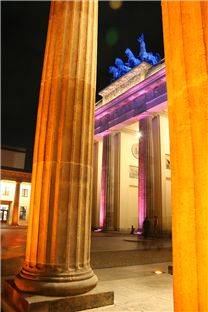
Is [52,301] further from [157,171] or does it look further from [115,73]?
[115,73]

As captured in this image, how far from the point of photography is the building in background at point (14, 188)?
3325 cm

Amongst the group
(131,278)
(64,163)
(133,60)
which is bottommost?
(131,278)

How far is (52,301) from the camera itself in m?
3.57

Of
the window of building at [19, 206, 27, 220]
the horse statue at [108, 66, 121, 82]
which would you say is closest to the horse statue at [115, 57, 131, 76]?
the horse statue at [108, 66, 121, 82]

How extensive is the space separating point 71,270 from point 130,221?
22140mm

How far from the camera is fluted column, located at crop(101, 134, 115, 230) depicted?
24.8 meters

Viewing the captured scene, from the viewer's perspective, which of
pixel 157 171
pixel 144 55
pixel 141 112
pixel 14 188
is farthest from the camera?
pixel 14 188

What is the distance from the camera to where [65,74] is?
15.2ft

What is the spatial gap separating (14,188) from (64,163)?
117ft

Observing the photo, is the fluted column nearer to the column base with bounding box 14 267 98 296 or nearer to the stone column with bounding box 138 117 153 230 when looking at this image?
the stone column with bounding box 138 117 153 230

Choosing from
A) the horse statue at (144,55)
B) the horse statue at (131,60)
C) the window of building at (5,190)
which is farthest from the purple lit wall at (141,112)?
the window of building at (5,190)

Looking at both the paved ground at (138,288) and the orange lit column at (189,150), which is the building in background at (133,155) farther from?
the orange lit column at (189,150)

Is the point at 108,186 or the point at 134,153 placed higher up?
the point at 134,153

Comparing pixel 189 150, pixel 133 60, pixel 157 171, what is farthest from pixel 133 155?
pixel 189 150
